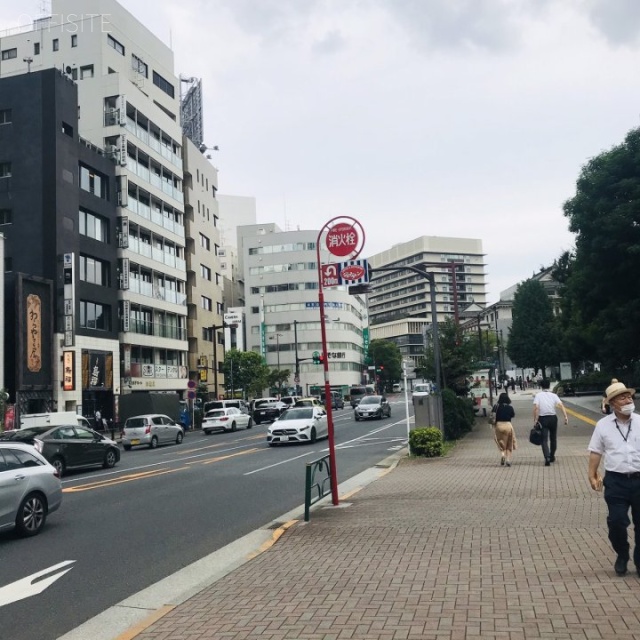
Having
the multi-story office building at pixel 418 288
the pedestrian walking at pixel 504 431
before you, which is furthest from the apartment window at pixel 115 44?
the multi-story office building at pixel 418 288

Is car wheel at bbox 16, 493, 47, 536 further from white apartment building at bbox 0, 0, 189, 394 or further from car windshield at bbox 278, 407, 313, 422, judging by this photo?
white apartment building at bbox 0, 0, 189, 394

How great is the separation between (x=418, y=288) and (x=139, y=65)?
5045 inches

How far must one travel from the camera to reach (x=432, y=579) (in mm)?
6762

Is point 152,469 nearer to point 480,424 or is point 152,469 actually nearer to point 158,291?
point 480,424

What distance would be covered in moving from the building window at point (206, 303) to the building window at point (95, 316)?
18887 mm

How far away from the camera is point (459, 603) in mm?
5930

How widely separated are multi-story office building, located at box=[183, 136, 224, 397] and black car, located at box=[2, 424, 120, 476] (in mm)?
36411

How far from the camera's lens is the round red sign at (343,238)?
1243 cm

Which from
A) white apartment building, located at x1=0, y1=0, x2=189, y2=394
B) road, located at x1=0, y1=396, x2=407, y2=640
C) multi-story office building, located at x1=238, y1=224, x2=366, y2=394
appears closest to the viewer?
road, located at x1=0, y1=396, x2=407, y2=640

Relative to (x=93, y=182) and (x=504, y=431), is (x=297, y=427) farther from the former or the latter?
(x=93, y=182)

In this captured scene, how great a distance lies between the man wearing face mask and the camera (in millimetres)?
6359

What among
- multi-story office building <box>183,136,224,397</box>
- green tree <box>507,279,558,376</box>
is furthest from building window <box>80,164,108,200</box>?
green tree <box>507,279,558,376</box>

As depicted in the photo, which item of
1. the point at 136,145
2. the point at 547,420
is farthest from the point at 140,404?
the point at 547,420

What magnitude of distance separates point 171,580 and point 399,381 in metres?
140
